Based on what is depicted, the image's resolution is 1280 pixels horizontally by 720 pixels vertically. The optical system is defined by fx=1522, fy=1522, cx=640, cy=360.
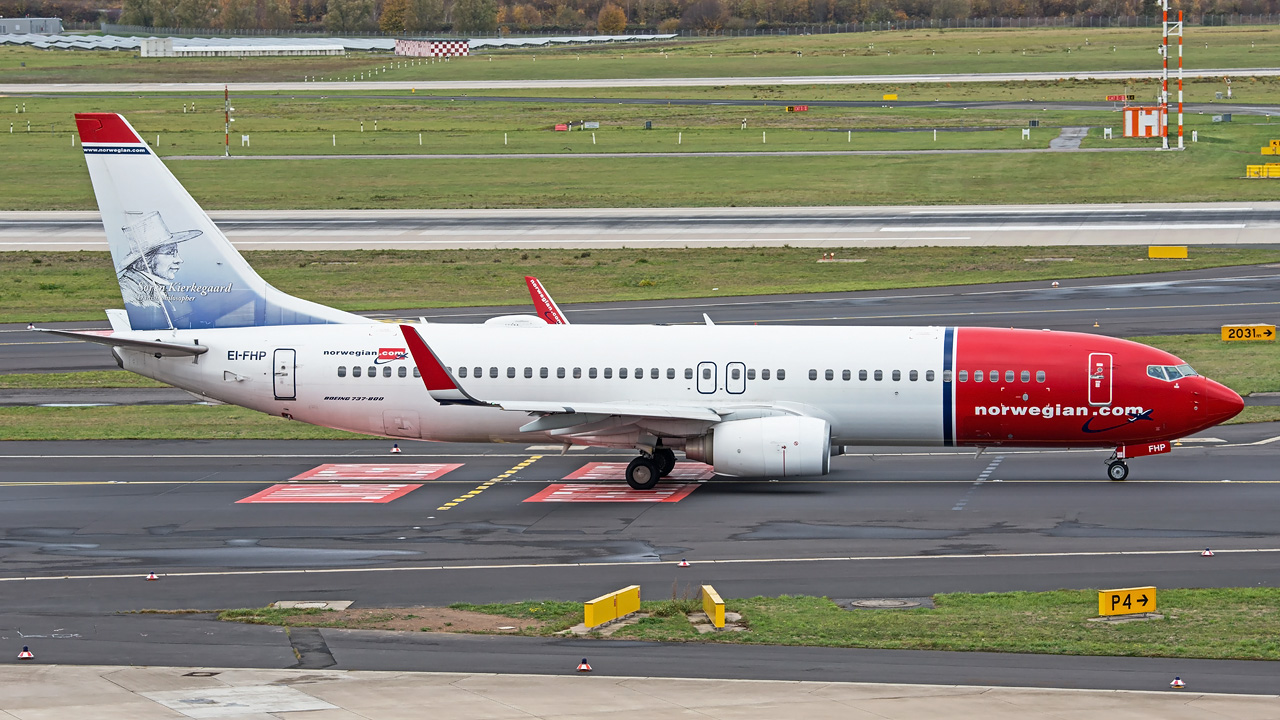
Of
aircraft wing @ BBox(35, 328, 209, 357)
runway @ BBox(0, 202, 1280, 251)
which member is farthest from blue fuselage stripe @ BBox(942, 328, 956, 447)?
runway @ BBox(0, 202, 1280, 251)

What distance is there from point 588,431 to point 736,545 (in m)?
7.39

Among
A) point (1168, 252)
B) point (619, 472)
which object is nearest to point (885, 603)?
point (619, 472)

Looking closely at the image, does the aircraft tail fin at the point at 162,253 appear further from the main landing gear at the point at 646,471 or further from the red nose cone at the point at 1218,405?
the red nose cone at the point at 1218,405

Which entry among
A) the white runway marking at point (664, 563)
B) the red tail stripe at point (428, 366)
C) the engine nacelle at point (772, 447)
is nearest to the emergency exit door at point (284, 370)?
the red tail stripe at point (428, 366)

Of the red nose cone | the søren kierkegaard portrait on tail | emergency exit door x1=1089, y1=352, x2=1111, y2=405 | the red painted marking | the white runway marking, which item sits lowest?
the white runway marking

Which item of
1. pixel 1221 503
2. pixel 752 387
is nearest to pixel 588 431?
pixel 752 387

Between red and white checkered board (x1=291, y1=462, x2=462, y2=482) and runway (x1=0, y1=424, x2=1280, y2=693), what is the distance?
558mm

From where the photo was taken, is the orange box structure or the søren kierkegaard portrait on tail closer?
the søren kierkegaard portrait on tail

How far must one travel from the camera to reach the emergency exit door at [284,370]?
4069cm

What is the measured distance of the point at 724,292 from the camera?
7144 cm

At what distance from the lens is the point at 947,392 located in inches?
1533

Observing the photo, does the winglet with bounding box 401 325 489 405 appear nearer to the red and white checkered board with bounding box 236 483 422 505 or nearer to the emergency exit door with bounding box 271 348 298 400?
the red and white checkered board with bounding box 236 483 422 505

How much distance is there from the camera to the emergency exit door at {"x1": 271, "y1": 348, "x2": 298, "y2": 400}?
40.7m

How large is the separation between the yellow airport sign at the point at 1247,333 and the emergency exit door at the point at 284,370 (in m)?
35.9
